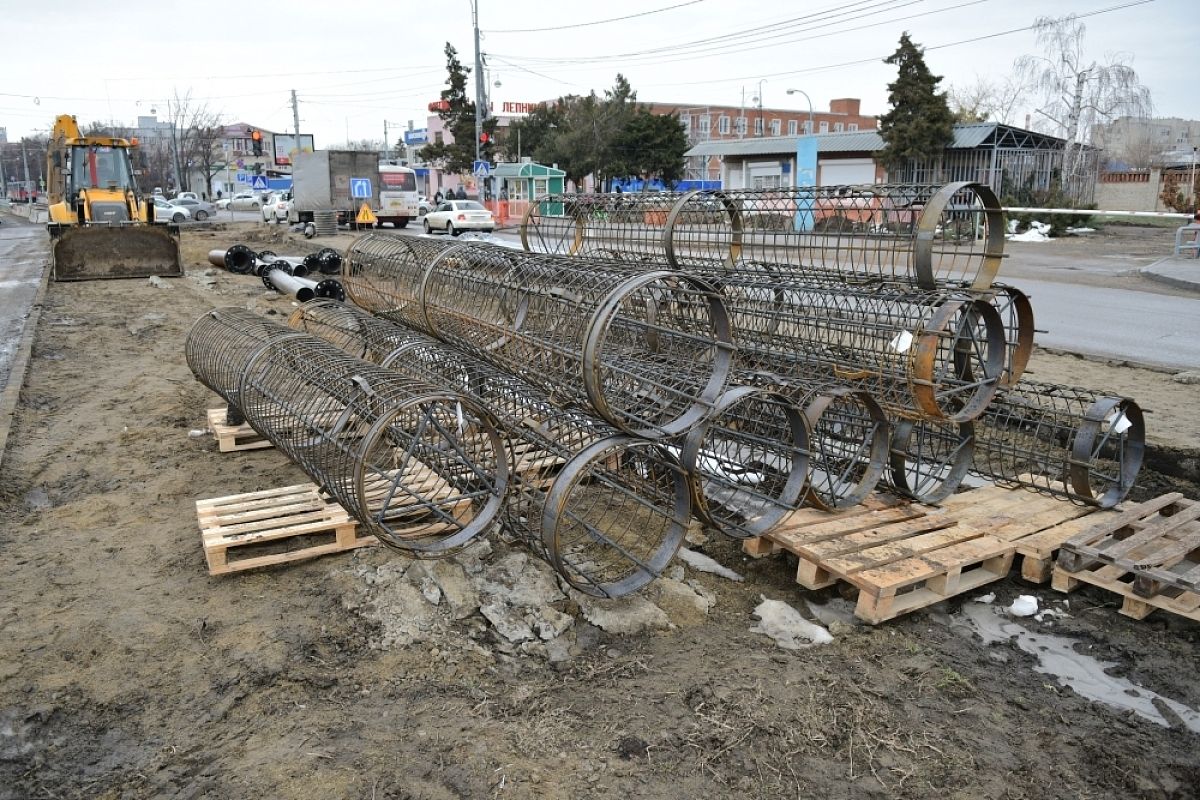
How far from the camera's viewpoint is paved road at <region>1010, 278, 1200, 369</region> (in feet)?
32.9

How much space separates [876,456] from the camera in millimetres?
5426

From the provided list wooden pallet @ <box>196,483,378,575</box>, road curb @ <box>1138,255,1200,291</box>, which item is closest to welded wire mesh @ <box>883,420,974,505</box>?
wooden pallet @ <box>196,483,378,575</box>

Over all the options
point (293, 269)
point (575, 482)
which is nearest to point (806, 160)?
point (293, 269)

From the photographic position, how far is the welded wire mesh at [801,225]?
17.3 feet

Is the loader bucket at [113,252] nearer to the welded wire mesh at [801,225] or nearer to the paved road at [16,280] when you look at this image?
the paved road at [16,280]

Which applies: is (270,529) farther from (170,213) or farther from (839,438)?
(170,213)

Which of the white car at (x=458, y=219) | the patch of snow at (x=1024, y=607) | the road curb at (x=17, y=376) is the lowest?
the patch of snow at (x=1024, y=607)

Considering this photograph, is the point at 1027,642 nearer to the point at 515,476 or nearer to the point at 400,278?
the point at 515,476

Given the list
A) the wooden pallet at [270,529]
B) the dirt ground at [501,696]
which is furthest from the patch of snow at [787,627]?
the wooden pallet at [270,529]

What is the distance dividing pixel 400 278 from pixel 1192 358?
8864 mm

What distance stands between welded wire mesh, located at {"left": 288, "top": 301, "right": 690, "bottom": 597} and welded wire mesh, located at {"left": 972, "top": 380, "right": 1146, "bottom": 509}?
7.89 ft

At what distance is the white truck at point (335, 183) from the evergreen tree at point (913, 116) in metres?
20.3

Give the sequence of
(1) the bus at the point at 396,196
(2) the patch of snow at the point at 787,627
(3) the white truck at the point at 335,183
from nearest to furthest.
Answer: (2) the patch of snow at the point at 787,627, (3) the white truck at the point at 335,183, (1) the bus at the point at 396,196

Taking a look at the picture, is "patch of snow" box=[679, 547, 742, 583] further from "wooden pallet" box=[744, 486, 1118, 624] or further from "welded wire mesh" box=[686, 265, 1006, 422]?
"welded wire mesh" box=[686, 265, 1006, 422]
